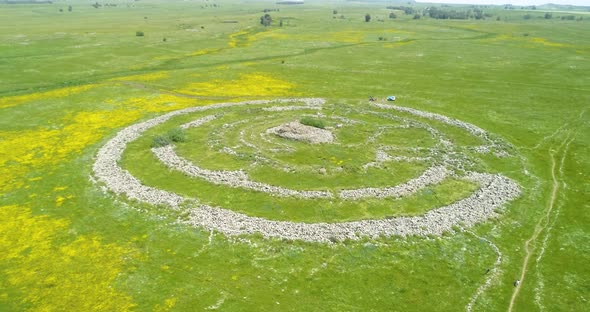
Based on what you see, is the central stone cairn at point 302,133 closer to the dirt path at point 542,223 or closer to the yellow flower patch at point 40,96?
the dirt path at point 542,223

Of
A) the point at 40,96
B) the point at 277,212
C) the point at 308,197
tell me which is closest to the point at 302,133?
the point at 308,197

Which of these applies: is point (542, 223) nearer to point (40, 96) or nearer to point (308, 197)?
A: point (308, 197)

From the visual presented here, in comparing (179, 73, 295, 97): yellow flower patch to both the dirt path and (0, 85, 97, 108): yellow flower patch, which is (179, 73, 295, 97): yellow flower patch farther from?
the dirt path

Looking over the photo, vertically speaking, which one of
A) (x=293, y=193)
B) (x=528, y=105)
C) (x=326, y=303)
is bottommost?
(x=326, y=303)

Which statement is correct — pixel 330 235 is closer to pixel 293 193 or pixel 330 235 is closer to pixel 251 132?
pixel 293 193

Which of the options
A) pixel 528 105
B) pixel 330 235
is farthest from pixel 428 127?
pixel 330 235

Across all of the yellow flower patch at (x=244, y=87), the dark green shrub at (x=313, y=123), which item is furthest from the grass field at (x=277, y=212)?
the dark green shrub at (x=313, y=123)
